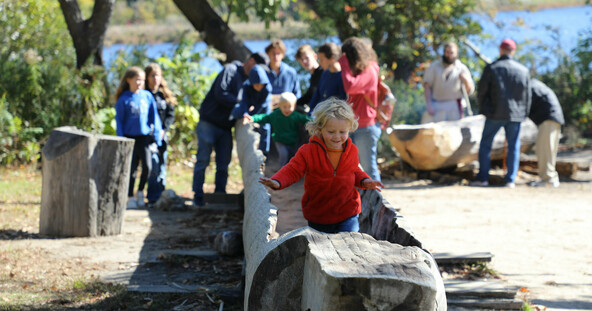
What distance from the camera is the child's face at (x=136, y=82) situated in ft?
26.8

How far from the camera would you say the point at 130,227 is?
7.38 m

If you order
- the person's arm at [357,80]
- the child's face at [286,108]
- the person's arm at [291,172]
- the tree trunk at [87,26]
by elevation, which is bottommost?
the person's arm at [291,172]

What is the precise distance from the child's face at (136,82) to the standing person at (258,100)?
1139mm

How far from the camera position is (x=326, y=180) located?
454 centimetres

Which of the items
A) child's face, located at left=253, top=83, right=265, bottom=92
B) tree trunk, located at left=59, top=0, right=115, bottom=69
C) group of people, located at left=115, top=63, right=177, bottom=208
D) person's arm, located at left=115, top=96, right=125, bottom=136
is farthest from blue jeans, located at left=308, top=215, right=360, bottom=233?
tree trunk, located at left=59, top=0, right=115, bottom=69

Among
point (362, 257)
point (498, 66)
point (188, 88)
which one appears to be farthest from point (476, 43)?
point (362, 257)

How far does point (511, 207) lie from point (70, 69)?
7.35 metres

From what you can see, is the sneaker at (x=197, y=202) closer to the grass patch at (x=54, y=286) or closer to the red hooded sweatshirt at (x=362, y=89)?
the grass patch at (x=54, y=286)

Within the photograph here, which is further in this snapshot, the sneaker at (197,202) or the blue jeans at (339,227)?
the sneaker at (197,202)

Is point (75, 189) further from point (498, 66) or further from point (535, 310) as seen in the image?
point (498, 66)

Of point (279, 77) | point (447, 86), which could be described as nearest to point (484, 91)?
point (447, 86)

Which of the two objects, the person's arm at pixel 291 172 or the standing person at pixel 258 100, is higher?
the standing person at pixel 258 100

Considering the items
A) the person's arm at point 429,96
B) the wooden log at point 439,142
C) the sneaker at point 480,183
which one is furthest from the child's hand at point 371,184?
the person's arm at point 429,96

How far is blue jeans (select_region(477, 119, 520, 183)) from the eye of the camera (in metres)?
10.3
